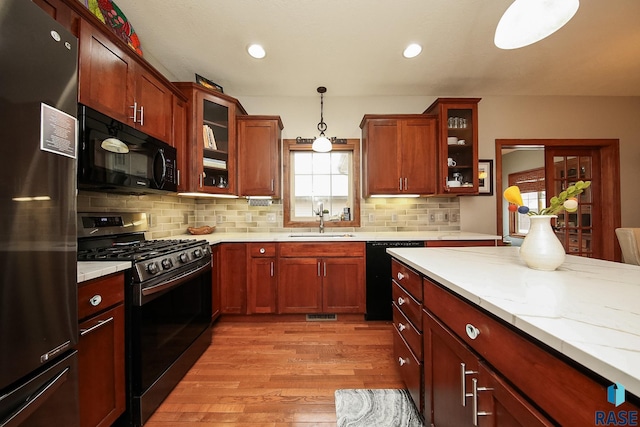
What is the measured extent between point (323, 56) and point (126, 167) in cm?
194

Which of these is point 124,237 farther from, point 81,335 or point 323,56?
point 323,56

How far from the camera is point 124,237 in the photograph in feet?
6.28

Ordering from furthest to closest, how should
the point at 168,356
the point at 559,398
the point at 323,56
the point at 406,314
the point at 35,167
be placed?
the point at 323,56, the point at 168,356, the point at 406,314, the point at 35,167, the point at 559,398

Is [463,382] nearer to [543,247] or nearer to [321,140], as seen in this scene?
[543,247]

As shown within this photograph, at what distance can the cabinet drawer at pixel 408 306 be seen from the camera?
1.19 m

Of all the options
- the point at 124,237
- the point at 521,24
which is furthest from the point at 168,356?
the point at 521,24

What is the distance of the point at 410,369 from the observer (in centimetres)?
131

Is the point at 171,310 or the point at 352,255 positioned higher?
the point at 352,255

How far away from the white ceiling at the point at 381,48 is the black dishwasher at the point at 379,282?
1.87 m

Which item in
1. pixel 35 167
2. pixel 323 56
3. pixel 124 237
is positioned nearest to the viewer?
pixel 35 167

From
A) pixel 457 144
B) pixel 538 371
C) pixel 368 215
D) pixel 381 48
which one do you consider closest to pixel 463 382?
pixel 538 371

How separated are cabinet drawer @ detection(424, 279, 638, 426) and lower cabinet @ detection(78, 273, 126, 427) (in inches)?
58.9

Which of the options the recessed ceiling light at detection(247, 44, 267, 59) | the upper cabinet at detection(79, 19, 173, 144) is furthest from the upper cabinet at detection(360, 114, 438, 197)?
the upper cabinet at detection(79, 19, 173, 144)

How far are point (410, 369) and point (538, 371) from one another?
897 mm
